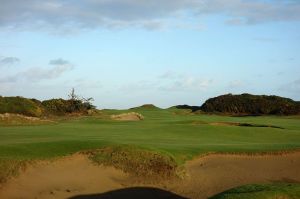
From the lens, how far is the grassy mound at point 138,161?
17406 millimetres

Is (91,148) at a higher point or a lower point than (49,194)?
higher

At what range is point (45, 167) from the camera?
16422 millimetres

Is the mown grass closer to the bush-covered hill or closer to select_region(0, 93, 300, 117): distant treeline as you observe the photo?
select_region(0, 93, 300, 117): distant treeline

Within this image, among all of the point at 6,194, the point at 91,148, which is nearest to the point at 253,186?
the point at 6,194

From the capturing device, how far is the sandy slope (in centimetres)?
1516

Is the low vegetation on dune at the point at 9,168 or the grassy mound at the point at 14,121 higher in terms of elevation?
the grassy mound at the point at 14,121

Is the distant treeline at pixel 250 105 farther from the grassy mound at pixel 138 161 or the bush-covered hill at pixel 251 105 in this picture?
the grassy mound at pixel 138 161

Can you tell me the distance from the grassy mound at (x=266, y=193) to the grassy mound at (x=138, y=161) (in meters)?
6.55

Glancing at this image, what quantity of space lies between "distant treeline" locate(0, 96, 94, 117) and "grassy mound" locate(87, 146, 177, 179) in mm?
30033

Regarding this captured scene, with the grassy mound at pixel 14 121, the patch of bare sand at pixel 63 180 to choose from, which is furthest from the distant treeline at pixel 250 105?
the patch of bare sand at pixel 63 180

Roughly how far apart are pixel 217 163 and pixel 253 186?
7602 millimetres

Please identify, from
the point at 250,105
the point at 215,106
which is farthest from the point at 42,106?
the point at 250,105

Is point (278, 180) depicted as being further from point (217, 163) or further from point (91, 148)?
point (91, 148)

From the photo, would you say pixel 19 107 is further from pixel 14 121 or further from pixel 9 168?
pixel 9 168
